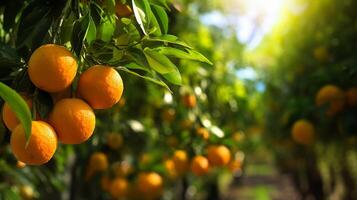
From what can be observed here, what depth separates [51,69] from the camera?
88 cm

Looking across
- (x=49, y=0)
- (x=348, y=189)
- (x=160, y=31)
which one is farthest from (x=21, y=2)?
(x=348, y=189)

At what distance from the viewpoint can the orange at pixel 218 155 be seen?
2.31 metres

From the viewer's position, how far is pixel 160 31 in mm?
1141

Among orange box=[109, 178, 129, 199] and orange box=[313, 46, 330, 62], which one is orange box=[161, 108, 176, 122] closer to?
orange box=[109, 178, 129, 199]

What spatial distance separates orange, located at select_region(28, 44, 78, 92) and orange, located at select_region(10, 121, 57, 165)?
0.25ft

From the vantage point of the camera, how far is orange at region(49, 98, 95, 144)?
0.90 meters

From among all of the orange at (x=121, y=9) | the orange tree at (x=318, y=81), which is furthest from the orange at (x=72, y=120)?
the orange tree at (x=318, y=81)

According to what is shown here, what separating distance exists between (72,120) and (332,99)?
188 centimetres

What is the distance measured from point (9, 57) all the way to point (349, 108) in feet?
6.36

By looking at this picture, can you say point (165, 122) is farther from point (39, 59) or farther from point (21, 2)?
point (39, 59)

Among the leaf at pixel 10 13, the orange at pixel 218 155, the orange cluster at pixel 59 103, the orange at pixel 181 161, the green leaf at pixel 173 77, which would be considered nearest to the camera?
the orange cluster at pixel 59 103

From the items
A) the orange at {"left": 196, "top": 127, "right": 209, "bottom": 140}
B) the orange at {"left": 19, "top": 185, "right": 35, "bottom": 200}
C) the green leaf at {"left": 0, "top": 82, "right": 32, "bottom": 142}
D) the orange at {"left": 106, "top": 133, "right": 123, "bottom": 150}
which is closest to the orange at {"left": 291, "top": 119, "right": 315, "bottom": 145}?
the orange at {"left": 196, "top": 127, "right": 209, "bottom": 140}

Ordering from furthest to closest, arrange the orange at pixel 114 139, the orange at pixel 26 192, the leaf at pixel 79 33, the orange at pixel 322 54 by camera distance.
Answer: the orange at pixel 322 54 < the orange at pixel 26 192 < the orange at pixel 114 139 < the leaf at pixel 79 33

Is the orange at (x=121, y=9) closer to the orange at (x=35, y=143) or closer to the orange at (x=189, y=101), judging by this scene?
the orange at (x=35, y=143)
